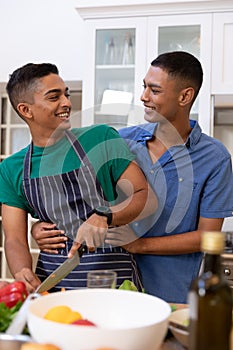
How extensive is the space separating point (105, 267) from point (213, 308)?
32.2 inches

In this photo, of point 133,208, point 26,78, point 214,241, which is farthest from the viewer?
point 26,78

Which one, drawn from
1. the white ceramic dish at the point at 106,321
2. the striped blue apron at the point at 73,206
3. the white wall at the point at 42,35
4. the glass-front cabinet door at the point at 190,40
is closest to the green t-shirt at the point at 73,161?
the striped blue apron at the point at 73,206

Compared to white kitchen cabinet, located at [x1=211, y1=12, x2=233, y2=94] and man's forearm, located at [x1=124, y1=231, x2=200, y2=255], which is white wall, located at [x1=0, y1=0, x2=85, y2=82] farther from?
man's forearm, located at [x1=124, y1=231, x2=200, y2=255]

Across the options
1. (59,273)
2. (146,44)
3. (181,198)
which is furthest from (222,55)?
(59,273)

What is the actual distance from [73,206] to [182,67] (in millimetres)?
620

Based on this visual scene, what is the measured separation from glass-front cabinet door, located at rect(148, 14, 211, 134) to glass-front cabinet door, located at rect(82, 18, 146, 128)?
0.23 ft

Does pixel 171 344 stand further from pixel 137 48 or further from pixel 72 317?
pixel 137 48

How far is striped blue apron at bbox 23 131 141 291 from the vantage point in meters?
1.56

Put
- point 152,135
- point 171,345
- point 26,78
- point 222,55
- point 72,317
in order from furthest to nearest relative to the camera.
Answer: point 222,55 → point 152,135 → point 26,78 → point 171,345 → point 72,317

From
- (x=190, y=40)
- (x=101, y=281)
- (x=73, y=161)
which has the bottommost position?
(x=101, y=281)

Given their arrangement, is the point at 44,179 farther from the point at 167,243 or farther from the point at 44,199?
the point at 167,243

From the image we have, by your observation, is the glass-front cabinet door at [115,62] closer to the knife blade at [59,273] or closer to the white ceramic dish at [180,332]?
the knife blade at [59,273]

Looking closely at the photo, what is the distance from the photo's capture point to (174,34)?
2.96 metres

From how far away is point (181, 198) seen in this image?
1.70 meters
